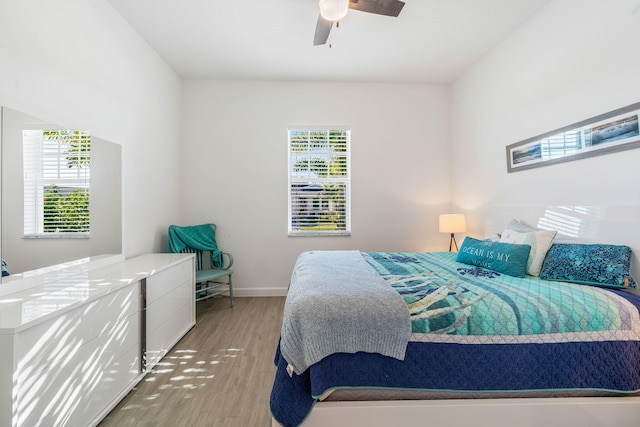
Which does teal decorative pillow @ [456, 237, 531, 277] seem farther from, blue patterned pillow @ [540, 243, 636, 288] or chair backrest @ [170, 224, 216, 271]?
chair backrest @ [170, 224, 216, 271]

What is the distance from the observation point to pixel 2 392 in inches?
41.0

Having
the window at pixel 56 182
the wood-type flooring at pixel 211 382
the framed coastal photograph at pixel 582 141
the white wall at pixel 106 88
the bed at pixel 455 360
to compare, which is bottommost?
the wood-type flooring at pixel 211 382

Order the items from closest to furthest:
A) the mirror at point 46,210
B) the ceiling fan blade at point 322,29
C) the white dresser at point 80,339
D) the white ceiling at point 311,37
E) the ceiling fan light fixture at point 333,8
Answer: the white dresser at point 80,339
the mirror at point 46,210
the ceiling fan light fixture at point 333,8
the ceiling fan blade at point 322,29
the white ceiling at point 311,37

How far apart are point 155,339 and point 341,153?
2879 mm

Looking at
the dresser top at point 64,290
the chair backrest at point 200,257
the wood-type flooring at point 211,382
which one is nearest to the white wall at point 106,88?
the chair backrest at point 200,257

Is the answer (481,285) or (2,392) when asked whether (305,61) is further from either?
(2,392)

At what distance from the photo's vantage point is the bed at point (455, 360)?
1234 mm

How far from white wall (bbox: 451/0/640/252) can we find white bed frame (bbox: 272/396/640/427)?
1.05 meters

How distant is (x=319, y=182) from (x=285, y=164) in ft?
1.69

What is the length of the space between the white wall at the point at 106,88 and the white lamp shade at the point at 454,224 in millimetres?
3309

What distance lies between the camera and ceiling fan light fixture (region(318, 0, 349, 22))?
188 centimetres

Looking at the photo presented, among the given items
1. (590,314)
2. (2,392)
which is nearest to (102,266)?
(2,392)

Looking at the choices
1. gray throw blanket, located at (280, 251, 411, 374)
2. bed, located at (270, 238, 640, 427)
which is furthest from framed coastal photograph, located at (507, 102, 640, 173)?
gray throw blanket, located at (280, 251, 411, 374)

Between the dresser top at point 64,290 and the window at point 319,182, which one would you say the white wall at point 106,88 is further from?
the window at point 319,182
